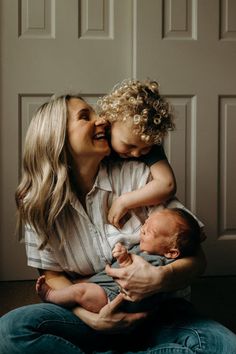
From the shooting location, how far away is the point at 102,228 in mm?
1515

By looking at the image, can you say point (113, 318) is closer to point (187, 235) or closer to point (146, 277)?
point (146, 277)

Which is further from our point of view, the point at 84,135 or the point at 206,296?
the point at 206,296

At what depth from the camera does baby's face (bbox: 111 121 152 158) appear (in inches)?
56.6

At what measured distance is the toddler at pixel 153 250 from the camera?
140cm

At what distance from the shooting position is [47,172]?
1.48 metres

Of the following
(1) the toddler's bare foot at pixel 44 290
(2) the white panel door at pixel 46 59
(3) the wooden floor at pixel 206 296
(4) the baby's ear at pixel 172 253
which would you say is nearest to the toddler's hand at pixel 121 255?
(4) the baby's ear at pixel 172 253

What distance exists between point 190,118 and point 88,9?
671mm

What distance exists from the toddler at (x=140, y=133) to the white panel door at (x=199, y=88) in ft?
3.39

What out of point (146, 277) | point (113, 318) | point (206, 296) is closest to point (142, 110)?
point (146, 277)

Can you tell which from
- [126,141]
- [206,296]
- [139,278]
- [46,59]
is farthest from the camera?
[46,59]

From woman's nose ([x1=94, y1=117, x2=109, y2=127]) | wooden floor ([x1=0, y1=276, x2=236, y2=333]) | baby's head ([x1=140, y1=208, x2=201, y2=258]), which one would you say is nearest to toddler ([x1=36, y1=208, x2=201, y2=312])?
baby's head ([x1=140, y1=208, x2=201, y2=258])

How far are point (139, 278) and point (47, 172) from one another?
1.23 ft

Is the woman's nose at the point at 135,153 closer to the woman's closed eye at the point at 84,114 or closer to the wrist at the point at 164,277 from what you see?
the woman's closed eye at the point at 84,114

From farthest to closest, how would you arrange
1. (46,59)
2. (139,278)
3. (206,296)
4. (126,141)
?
1. (46,59)
2. (206,296)
3. (126,141)
4. (139,278)
